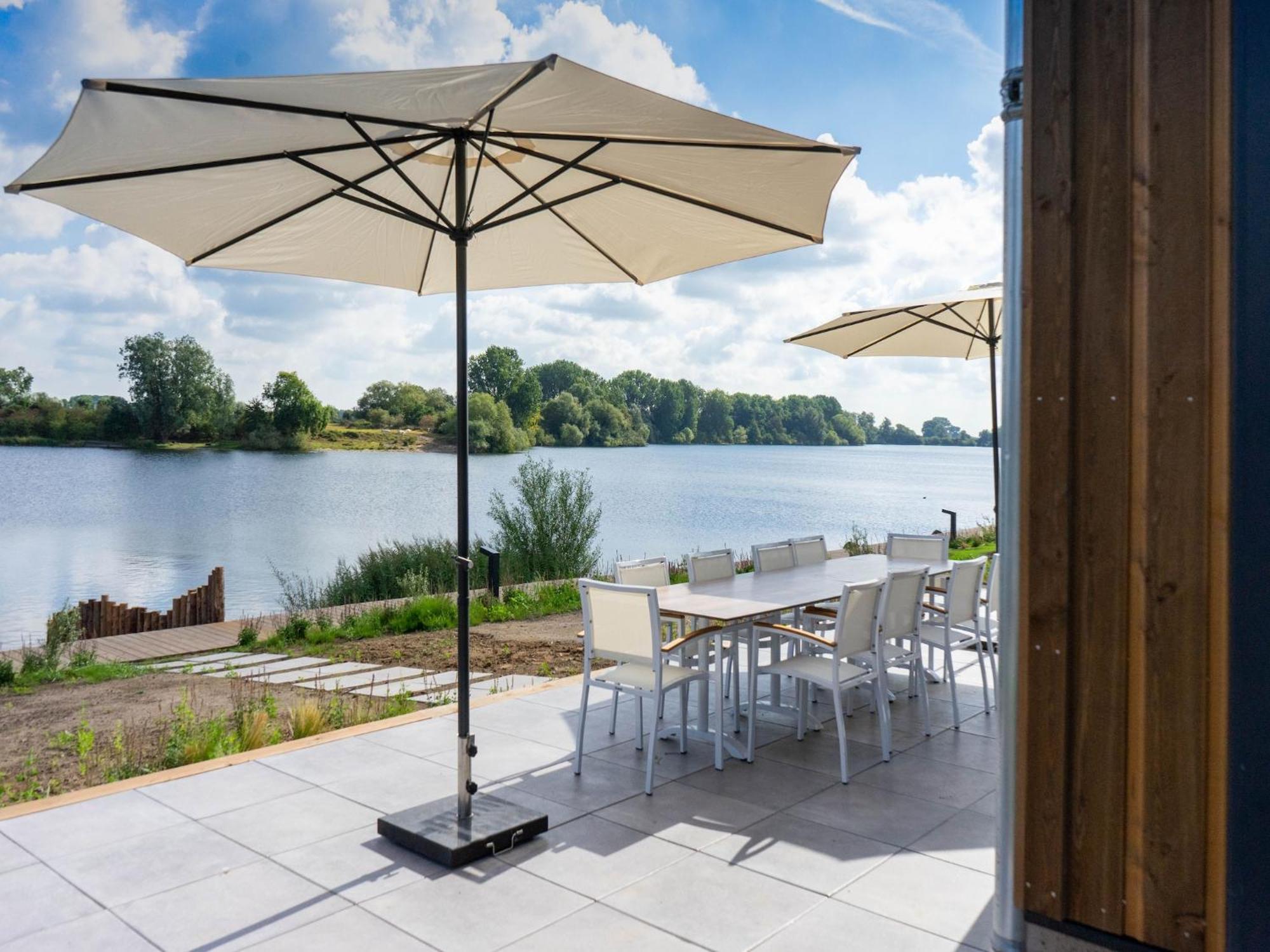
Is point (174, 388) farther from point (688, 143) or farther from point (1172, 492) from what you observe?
point (1172, 492)

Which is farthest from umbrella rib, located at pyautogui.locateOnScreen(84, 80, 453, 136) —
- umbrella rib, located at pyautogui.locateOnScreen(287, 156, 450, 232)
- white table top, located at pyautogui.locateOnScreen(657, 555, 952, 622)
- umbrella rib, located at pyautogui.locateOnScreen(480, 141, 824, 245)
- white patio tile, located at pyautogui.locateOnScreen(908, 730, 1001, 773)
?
white patio tile, located at pyautogui.locateOnScreen(908, 730, 1001, 773)

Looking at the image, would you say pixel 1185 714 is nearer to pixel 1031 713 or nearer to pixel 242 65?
→ pixel 1031 713

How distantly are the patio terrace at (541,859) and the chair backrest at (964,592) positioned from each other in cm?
83

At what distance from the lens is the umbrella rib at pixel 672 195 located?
11.3ft

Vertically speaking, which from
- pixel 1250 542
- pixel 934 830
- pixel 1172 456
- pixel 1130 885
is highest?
pixel 1172 456

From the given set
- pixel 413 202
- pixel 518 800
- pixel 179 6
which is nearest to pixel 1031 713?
pixel 518 800

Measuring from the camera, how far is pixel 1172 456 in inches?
68.2

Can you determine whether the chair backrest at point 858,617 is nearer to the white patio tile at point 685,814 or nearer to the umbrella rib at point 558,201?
the white patio tile at point 685,814

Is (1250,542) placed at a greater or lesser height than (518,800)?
greater

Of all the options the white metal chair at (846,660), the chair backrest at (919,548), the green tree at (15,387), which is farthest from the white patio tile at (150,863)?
the green tree at (15,387)

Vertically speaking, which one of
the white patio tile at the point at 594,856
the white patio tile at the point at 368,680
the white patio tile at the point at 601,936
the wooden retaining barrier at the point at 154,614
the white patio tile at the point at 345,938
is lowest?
the wooden retaining barrier at the point at 154,614

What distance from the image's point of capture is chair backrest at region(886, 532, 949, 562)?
6.62 metres

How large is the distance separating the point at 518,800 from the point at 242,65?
22.0 metres

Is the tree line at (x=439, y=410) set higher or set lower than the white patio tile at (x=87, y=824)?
higher
